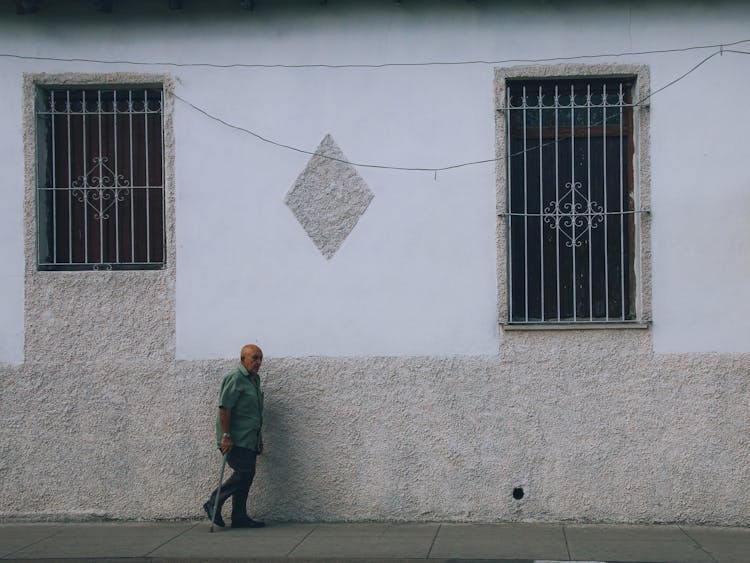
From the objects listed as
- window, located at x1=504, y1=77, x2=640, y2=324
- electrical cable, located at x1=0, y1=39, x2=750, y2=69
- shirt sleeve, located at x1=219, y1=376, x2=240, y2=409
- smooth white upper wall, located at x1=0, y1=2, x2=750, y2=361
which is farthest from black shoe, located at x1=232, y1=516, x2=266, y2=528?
electrical cable, located at x1=0, y1=39, x2=750, y2=69

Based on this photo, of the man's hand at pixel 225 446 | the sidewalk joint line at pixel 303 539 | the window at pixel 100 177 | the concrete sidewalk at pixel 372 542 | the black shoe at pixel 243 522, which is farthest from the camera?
the window at pixel 100 177

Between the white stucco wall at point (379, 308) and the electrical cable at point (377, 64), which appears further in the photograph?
the electrical cable at point (377, 64)

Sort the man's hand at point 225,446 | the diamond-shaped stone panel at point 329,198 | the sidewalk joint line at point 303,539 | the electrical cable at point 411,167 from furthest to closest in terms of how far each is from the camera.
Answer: the diamond-shaped stone panel at point 329,198 < the electrical cable at point 411,167 < the man's hand at point 225,446 < the sidewalk joint line at point 303,539

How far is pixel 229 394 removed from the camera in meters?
8.17

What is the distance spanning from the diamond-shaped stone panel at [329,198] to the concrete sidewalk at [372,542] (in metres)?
2.36

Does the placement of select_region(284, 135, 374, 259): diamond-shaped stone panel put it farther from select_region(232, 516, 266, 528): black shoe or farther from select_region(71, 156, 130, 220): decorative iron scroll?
select_region(232, 516, 266, 528): black shoe

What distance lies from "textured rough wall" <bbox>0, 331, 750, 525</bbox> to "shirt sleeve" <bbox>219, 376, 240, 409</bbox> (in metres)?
0.51

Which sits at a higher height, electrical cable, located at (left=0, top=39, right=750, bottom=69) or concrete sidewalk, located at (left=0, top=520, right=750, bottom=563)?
electrical cable, located at (left=0, top=39, right=750, bottom=69)

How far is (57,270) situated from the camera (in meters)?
8.98

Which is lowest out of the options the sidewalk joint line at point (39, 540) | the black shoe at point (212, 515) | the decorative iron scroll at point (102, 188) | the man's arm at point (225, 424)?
the sidewalk joint line at point (39, 540)

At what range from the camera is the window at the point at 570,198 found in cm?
873

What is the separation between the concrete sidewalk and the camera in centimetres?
729

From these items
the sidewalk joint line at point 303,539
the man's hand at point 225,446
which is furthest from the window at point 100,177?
the sidewalk joint line at point 303,539

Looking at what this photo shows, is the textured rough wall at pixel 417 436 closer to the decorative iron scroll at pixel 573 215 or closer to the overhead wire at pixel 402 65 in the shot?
the decorative iron scroll at pixel 573 215
